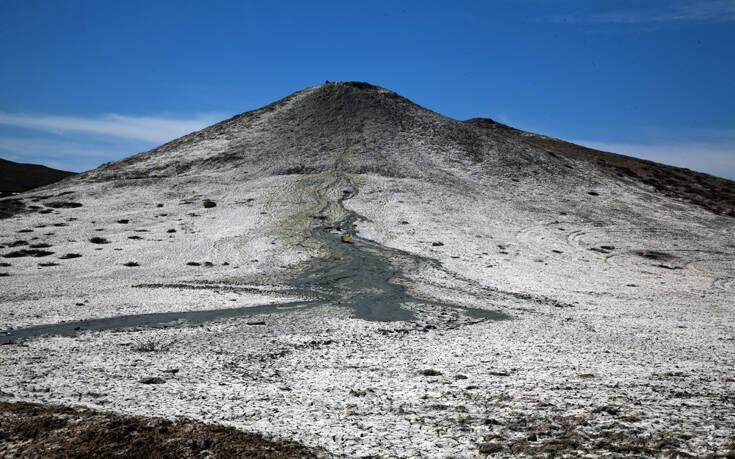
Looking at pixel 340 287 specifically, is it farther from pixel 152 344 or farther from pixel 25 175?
pixel 25 175

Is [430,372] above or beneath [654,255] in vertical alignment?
beneath

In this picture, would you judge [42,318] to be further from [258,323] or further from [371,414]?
[371,414]

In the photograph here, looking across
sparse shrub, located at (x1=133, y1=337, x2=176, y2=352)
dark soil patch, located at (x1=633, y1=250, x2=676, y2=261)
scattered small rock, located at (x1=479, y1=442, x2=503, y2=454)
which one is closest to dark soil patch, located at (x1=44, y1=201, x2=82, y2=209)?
sparse shrub, located at (x1=133, y1=337, x2=176, y2=352)

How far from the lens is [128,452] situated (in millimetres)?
5273

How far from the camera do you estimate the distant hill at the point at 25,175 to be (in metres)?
42.0

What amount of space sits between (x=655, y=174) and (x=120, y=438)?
41523 mm

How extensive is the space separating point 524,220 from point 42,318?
64.4ft

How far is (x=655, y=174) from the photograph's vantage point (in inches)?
1583

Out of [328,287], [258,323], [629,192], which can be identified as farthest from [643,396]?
[629,192]

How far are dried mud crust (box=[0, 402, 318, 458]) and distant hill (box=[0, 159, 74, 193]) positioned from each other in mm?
39214

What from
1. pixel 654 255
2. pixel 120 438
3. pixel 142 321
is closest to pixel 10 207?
pixel 142 321

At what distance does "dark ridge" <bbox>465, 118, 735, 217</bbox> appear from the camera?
35219 mm

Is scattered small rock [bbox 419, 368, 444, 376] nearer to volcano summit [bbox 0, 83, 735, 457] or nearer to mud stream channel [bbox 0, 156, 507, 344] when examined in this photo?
volcano summit [bbox 0, 83, 735, 457]

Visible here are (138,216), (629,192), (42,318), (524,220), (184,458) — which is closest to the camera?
(184,458)
